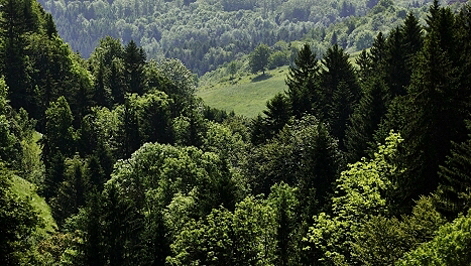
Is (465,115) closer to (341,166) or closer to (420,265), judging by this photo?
(420,265)

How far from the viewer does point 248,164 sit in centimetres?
8194

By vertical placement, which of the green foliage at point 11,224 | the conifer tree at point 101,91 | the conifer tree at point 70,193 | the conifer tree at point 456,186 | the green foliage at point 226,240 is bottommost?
the conifer tree at point 70,193

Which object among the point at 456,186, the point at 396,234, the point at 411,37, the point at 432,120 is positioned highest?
the point at 432,120

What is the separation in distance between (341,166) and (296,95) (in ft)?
104

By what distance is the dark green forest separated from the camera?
1442 inches

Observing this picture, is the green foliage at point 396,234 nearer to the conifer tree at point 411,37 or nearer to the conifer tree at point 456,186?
the conifer tree at point 456,186

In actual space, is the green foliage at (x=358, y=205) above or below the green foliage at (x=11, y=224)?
below

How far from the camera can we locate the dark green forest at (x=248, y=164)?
36.6 meters

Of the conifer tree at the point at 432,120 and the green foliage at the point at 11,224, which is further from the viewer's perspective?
the conifer tree at the point at 432,120

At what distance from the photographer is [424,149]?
Answer: 3950 cm

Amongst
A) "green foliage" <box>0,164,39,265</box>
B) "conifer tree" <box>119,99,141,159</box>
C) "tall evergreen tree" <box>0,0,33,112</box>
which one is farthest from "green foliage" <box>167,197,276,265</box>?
"tall evergreen tree" <box>0,0,33,112</box>

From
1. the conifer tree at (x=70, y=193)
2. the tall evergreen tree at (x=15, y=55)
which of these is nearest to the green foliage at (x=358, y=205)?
the conifer tree at (x=70, y=193)

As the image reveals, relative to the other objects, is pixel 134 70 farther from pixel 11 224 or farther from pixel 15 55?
pixel 11 224

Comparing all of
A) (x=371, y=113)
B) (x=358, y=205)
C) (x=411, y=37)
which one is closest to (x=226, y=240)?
(x=358, y=205)
